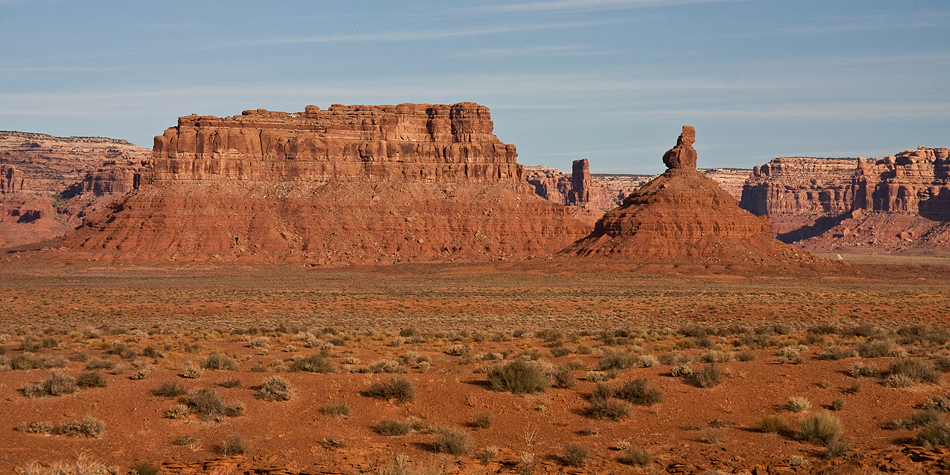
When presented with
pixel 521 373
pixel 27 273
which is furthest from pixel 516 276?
pixel 521 373

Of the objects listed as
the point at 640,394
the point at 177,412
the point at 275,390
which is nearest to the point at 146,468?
the point at 177,412

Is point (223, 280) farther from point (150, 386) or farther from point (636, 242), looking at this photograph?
point (150, 386)

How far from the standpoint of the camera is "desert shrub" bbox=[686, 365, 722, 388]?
18906 mm

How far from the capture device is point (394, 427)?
638 inches

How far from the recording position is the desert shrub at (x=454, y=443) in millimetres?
14984

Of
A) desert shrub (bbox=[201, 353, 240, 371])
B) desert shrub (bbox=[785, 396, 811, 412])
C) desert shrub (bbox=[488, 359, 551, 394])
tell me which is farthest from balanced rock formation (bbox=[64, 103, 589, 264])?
desert shrub (bbox=[785, 396, 811, 412])

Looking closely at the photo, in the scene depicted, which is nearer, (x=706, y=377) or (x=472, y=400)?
A: (x=472, y=400)

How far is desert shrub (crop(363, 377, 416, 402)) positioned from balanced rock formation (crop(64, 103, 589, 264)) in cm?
9520

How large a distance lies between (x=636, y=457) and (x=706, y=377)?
5.12 metres

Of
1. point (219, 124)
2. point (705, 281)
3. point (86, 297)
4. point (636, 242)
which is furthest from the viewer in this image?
point (219, 124)

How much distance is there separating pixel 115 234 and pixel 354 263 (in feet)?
101

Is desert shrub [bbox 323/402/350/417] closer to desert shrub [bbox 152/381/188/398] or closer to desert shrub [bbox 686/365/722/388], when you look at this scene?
desert shrub [bbox 152/381/188/398]

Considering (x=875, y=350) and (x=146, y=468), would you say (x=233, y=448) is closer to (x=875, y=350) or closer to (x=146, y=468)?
(x=146, y=468)

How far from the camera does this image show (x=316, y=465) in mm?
14516
